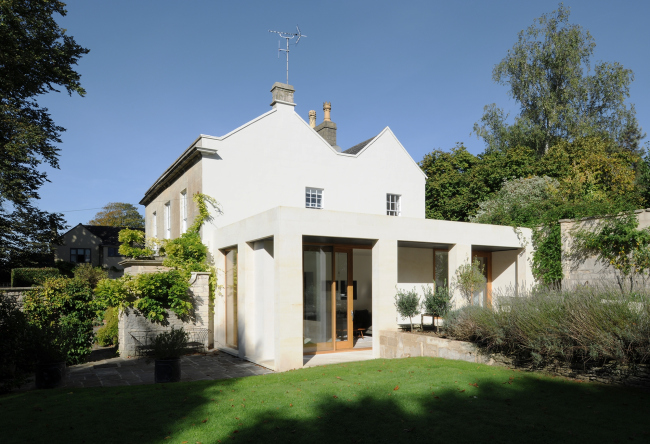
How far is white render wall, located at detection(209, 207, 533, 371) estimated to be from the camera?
1053 cm

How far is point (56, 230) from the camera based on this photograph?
2520 cm

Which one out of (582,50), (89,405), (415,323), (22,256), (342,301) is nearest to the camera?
(89,405)

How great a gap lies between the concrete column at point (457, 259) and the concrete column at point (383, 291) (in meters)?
2.33

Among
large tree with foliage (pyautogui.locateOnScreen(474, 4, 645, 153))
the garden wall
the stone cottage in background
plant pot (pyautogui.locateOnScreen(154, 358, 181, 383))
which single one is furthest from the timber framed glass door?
the stone cottage in background

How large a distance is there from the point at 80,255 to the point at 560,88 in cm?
4999

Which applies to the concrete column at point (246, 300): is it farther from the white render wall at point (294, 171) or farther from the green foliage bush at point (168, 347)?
the green foliage bush at point (168, 347)

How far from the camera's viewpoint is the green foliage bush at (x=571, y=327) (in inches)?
279

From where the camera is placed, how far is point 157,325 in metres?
13.5

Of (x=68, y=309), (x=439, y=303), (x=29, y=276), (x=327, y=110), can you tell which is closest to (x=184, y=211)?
(x=68, y=309)

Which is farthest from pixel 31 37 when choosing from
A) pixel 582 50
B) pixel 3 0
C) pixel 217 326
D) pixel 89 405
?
pixel 582 50

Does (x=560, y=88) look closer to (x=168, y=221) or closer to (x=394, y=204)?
(x=394, y=204)

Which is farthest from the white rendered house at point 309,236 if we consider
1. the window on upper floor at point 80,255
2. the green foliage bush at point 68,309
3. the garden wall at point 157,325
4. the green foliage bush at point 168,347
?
the window on upper floor at point 80,255

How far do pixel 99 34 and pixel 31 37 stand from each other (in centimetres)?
694

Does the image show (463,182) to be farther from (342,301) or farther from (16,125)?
(16,125)
